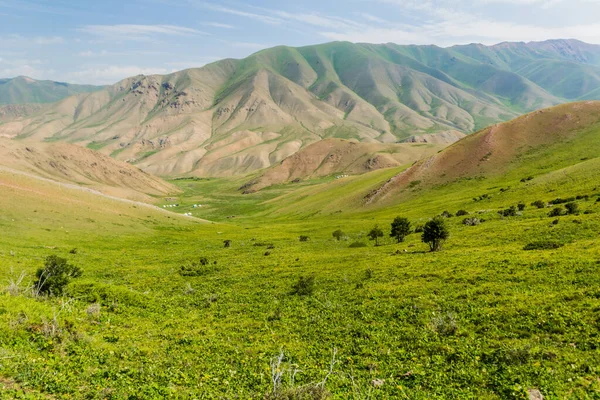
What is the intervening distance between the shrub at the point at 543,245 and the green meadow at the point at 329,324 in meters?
0.65

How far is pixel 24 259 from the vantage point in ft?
132

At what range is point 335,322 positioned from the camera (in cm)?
2195

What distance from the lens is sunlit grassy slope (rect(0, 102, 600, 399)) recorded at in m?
13.9

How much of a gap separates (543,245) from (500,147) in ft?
283

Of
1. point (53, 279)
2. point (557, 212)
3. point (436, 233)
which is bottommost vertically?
point (53, 279)

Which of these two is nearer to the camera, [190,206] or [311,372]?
[311,372]

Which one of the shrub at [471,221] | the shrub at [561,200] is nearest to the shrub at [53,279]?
the shrub at [471,221]

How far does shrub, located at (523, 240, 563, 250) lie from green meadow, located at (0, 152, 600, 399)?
2.13 feet

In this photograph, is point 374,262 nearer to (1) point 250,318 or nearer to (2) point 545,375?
(1) point 250,318

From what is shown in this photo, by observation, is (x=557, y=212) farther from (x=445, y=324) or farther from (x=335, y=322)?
(x=335, y=322)

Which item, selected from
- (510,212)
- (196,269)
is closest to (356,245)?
(510,212)

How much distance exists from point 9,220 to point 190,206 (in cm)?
13663

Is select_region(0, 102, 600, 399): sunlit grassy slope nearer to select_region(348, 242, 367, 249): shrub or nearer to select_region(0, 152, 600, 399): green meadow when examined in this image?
select_region(0, 152, 600, 399): green meadow

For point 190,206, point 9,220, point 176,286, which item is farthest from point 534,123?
point 190,206
